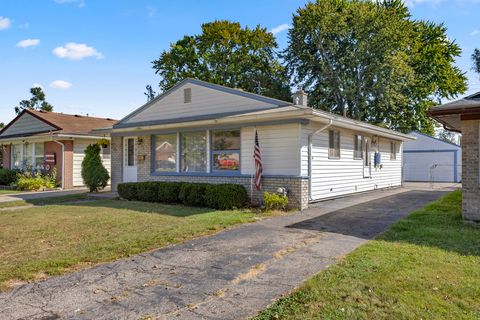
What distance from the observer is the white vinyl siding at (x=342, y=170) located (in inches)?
447

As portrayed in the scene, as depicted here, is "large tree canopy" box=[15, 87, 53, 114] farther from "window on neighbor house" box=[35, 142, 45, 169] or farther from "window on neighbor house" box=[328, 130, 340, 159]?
"window on neighbor house" box=[328, 130, 340, 159]

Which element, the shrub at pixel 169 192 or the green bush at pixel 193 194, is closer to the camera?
the green bush at pixel 193 194

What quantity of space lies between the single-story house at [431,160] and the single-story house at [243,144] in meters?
12.2

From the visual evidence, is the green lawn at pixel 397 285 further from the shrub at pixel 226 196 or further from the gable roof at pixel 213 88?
the gable roof at pixel 213 88

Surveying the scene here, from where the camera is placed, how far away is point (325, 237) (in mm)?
6738

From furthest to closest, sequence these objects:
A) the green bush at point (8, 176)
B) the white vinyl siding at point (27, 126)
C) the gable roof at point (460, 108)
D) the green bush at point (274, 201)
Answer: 1. the white vinyl siding at point (27, 126)
2. the green bush at point (8, 176)
3. the green bush at point (274, 201)
4. the gable roof at point (460, 108)

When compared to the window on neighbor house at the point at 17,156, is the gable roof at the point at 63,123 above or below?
above

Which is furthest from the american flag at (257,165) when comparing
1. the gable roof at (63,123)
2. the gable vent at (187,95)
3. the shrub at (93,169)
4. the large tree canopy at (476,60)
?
the large tree canopy at (476,60)

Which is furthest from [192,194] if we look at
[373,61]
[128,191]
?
[373,61]

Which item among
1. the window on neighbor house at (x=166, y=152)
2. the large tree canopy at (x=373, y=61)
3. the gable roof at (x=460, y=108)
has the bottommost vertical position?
the window on neighbor house at (x=166, y=152)

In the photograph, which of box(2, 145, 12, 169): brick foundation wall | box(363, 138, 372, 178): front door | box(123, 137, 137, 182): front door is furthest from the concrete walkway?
box(2, 145, 12, 169): brick foundation wall

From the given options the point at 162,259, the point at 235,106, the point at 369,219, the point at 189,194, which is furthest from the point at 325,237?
the point at 235,106

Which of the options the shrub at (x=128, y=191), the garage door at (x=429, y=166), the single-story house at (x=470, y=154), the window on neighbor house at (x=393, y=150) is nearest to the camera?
the single-story house at (x=470, y=154)

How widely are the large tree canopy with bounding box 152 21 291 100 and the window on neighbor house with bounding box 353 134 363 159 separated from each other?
18.2 metres
